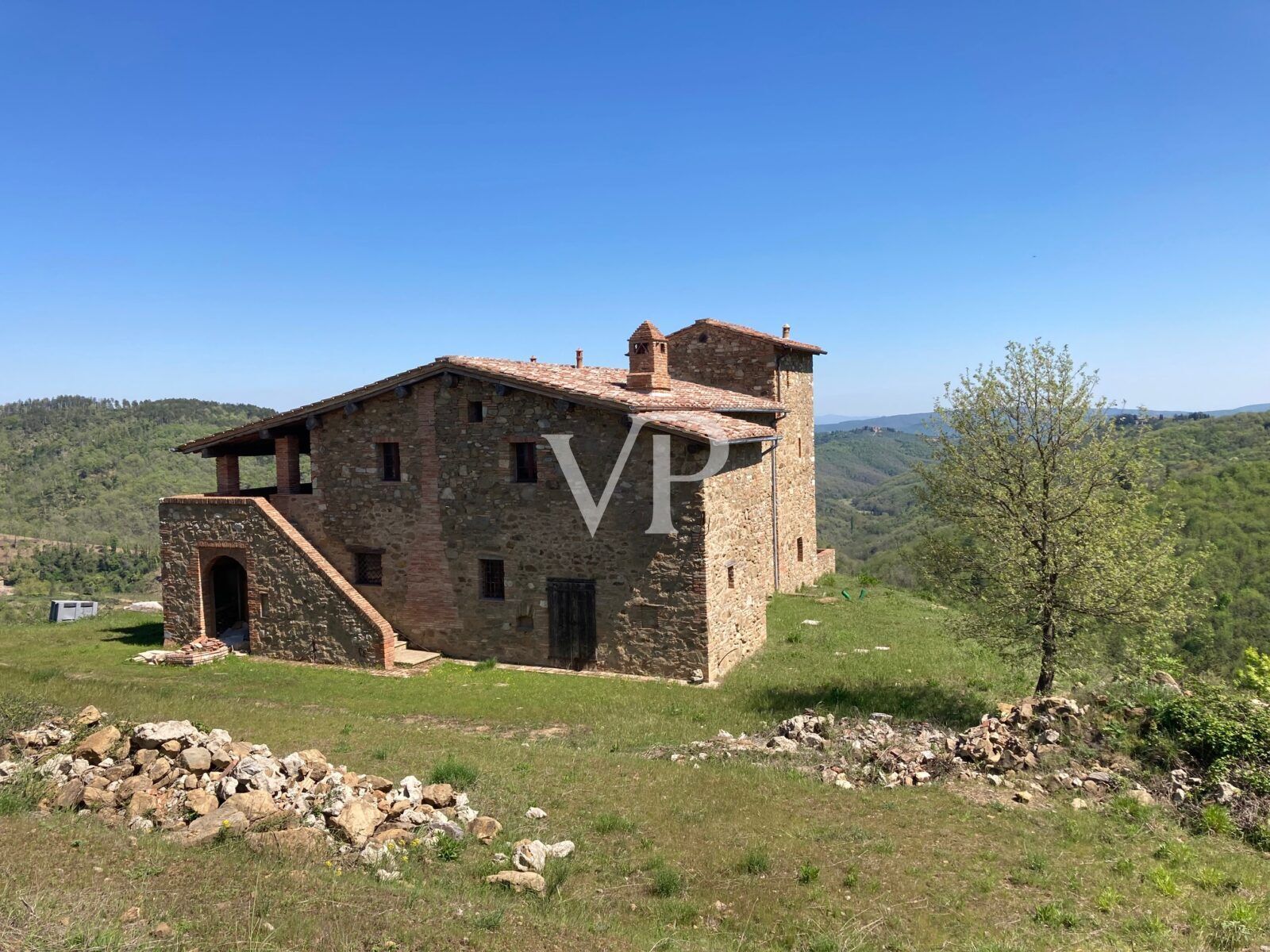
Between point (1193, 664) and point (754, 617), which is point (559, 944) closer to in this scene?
point (754, 617)

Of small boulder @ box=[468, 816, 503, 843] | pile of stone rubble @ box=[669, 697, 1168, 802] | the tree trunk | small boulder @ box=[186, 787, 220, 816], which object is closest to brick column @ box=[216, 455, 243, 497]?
small boulder @ box=[186, 787, 220, 816]

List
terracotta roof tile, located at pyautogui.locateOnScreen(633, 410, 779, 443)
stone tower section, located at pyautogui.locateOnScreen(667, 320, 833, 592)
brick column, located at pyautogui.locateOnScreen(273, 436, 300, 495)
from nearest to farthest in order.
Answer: terracotta roof tile, located at pyautogui.locateOnScreen(633, 410, 779, 443), brick column, located at pyautogui.locateOnScreen(273, 436, 300, 495), stone tower section, located at pyautogui.locateOnScreen(667, 320, 833, 592)

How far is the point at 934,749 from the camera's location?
37.0 feet

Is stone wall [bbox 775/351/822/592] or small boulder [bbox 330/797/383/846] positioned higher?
stone wall [bbox 775/351/822/592]

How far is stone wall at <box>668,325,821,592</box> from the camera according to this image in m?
25.8

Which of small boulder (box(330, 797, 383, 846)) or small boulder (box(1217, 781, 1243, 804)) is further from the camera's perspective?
small boulder (box(1217, 781, 1243, 804))

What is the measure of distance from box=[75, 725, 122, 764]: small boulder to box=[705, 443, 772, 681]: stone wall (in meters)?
10.4

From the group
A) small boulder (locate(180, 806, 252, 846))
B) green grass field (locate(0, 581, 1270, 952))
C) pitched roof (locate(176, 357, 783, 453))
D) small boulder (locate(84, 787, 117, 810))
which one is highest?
pitched roof (locate(176, 357, 783, 453))

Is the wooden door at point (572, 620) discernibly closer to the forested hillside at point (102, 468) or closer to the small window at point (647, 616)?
the small window at point (647, 616)

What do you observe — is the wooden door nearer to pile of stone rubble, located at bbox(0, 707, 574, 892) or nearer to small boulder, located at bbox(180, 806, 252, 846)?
pile of stone rubble, located at bbox(0, 707, 574, 892)

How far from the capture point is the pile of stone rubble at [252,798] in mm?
7785

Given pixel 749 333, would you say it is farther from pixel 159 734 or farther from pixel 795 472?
pixel 159 734

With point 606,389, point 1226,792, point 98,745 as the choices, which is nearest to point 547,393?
point 606,389
